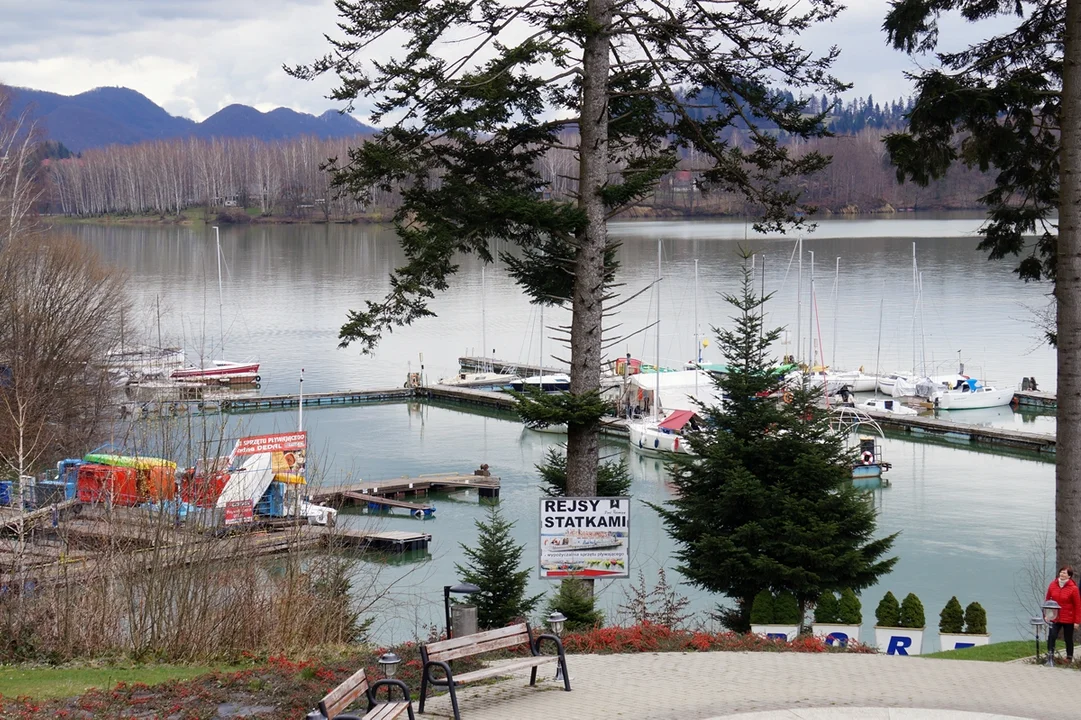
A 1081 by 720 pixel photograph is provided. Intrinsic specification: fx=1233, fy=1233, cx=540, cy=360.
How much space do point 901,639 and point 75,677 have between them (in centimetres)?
→ 1096

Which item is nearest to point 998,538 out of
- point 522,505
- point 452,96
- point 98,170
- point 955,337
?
point 522,505

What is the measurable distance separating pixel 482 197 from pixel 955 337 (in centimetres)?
5746

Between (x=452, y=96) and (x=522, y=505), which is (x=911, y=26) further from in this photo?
(x=522, y=505)

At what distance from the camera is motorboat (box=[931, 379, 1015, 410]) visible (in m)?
54.8

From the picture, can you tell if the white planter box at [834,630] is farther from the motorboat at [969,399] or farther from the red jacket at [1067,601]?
the motorboat at [969,399]

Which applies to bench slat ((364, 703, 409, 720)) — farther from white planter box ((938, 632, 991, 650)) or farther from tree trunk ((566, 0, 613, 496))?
white planter box ((938, 632, 991, 650))

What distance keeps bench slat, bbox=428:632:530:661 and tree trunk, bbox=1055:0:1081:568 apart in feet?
23.5

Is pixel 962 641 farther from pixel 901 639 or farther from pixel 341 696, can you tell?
pixel 341 696

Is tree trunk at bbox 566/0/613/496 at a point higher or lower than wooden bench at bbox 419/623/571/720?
higher

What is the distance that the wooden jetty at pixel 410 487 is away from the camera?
38.0 m

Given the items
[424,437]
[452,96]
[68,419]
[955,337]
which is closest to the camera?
[452,96]

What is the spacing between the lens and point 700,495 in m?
20.0

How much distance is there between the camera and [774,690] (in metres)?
11.0

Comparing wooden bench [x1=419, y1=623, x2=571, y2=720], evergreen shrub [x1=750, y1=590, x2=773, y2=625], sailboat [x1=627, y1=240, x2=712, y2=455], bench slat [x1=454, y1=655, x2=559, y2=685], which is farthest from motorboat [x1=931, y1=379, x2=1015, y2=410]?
bench slat [x1=454, y1=655, x2=559, y2=685]
